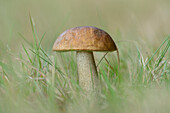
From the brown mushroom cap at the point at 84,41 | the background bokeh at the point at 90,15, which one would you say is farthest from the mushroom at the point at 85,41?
the background bokeh at the point at 90,15

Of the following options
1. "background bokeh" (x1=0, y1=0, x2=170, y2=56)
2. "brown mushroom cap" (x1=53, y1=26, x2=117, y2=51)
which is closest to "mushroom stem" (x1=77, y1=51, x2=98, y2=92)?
"brown mushroom cap" (x1=53, y1=26, x2=117, y2=51)

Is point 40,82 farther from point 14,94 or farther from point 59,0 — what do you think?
point 59,0

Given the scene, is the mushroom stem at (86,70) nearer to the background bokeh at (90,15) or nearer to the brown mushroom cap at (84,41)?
the brown mushroom cap at (84,41)

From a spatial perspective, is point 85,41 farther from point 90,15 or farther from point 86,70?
point 90,15

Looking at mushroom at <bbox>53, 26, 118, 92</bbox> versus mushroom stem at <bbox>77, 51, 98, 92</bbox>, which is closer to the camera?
mushroom at <bbox>53, 26, 118, 92</bbox>

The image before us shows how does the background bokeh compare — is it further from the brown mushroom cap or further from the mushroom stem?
the brown mushroom cap

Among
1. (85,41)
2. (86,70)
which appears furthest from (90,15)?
(85,41)
